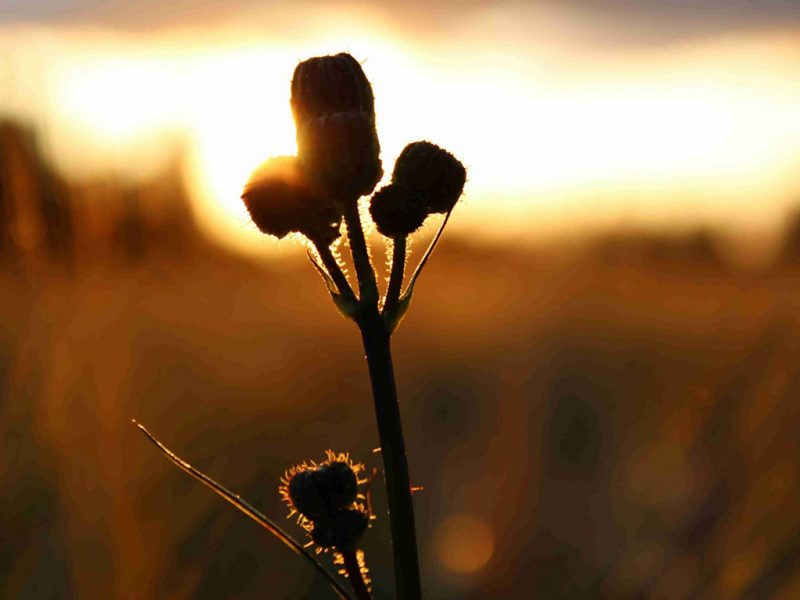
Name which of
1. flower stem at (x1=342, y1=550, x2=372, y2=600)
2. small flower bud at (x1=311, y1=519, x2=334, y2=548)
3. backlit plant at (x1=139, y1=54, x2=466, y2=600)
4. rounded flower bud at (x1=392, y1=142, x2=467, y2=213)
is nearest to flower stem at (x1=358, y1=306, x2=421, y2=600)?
backlit plant at (x1=139, y1=54, x2=466, y2=600)

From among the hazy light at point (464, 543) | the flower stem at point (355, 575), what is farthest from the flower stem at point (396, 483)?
the hazy light at point (464, 543)

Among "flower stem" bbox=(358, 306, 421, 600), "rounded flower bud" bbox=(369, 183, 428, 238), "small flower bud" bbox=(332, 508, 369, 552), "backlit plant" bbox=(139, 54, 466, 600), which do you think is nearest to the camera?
"flower stem" bbox=(358, 306, 421, 600)

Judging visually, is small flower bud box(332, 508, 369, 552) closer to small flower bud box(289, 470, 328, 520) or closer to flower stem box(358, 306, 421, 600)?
small flower bud box(289, 470, 328, 520)

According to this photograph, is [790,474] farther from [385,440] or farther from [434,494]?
[385,440]

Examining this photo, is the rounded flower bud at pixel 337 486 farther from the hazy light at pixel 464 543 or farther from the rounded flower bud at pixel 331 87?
the hazy light at pixel 464 543

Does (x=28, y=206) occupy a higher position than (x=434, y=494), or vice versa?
(x=28, y=206)

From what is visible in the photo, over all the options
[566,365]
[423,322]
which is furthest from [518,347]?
[423,322]

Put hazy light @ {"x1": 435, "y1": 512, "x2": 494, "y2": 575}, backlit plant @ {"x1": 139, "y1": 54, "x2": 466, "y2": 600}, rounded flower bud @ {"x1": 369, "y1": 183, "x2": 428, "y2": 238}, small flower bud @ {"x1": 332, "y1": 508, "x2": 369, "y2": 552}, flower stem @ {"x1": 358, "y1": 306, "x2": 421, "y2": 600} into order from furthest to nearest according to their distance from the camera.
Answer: hazy light @ {"x1": 435, "y1": 512, "x2": 494, "y2": 575} → rounded flower bud @ {"x1": 369, "y1": 183, "x2": 428, "y2": 238} → small flower bud @ {"x1": 332, "y1": 508, "x2": 369, "y2": 552} → backlit plant @ {"x1": 139, "y1": 54, "x2": 466, "y2": 600} → flower stem @ {"x1": 358, "y1": 306, "x2": 421, "y2": 600}
